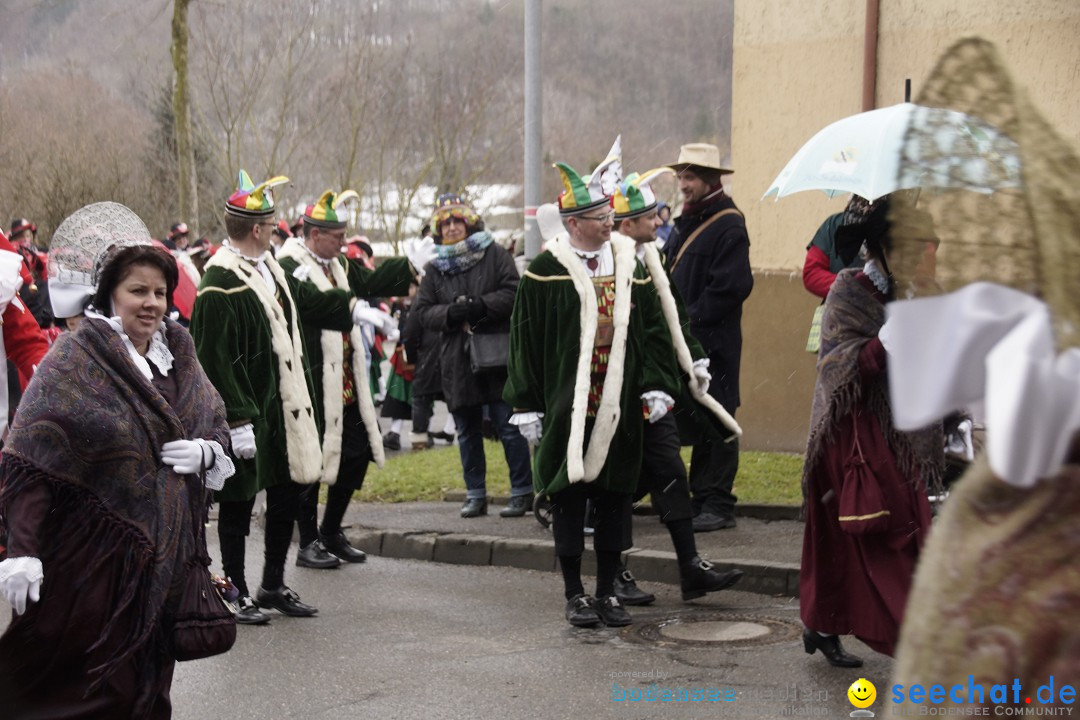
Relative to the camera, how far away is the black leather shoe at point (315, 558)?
27.2 feet

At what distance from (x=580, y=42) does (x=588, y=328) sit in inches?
972

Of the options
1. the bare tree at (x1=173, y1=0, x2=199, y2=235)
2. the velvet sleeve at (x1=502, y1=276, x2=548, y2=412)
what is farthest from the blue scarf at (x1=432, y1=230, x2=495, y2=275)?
the bare tree at (x1=173, y1=0, x2=199, y2=235)

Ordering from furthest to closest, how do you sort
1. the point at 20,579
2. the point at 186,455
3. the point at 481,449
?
the point at 481,449 → the point at 186,455 → the point at 20,579

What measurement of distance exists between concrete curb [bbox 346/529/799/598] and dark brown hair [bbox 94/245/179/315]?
3777mm

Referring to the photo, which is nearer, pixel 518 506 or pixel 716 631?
pixel 716 631

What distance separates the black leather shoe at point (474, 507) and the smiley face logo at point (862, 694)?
4307 mm

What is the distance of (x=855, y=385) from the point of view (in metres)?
5.38

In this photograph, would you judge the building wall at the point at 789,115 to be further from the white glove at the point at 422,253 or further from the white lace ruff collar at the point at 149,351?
the white lace ruff collar at the point at 149,351

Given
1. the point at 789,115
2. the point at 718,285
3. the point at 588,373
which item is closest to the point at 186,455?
the point at 588,373

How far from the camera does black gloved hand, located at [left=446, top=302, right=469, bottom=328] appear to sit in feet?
30.2

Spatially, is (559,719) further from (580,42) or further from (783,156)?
(580,42)

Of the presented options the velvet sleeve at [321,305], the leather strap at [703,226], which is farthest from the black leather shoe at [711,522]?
the velvet sleeve at [321,305]

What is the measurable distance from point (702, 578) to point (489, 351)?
114 inches

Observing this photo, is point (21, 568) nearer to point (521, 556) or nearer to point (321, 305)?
point (321, 305)
